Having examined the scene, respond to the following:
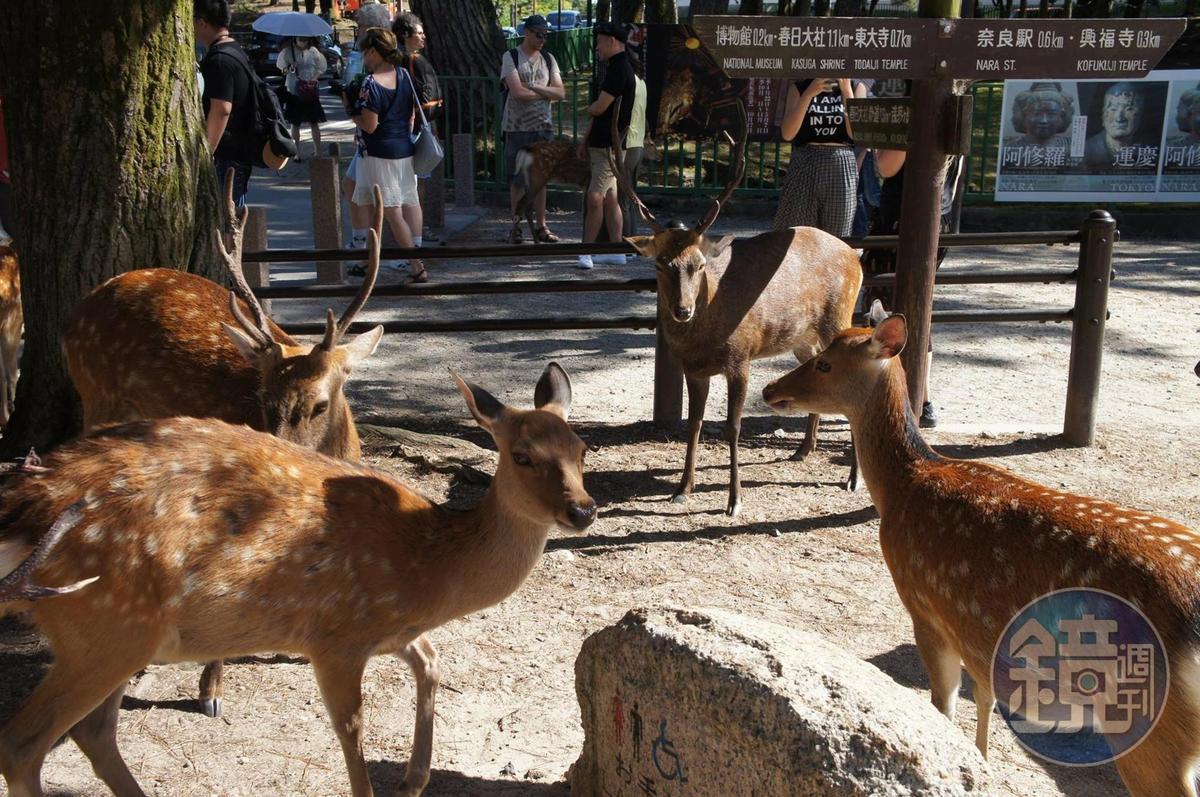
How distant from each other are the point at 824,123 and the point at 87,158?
450 cm

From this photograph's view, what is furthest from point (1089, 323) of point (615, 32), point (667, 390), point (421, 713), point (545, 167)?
point (545, 167)

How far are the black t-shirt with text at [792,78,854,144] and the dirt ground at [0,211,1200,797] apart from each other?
1.80m

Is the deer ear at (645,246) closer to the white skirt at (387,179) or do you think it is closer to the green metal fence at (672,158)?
the white skirt at (387,179)

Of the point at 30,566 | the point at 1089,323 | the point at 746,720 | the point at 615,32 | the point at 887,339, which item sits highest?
the point at 615,32

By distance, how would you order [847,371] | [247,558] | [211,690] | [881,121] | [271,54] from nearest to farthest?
[247,558] → [211,690] → [847,371] → [881,121] → [271,54]

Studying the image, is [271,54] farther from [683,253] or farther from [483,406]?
[483,406]

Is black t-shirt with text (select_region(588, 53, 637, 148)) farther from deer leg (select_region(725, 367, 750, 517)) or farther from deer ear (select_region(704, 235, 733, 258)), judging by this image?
deer leg (select_region(725, 367, 750, 517))

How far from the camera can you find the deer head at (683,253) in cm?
638

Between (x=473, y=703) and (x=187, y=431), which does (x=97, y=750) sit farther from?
(x=473, y=703)

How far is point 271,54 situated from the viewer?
2717 centimetres

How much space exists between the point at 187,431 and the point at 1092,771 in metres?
3.21

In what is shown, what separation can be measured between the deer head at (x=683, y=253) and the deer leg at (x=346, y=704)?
3233mm

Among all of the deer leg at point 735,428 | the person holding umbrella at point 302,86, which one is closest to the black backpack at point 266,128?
the deer leg at point 735,428


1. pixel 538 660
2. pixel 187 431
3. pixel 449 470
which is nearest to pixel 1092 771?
pixel 538 660
